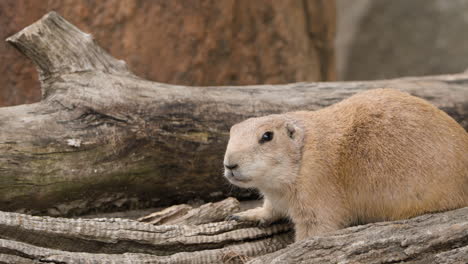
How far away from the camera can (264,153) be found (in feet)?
17.5

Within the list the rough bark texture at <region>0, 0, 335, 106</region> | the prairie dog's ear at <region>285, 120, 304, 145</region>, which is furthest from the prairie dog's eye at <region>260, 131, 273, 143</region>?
the rough bark texture at <region>0, 0, 335, 106</region>

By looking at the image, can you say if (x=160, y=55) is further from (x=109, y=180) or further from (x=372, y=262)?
(x=372, y=262)

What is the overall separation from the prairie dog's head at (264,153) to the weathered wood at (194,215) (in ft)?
1.72

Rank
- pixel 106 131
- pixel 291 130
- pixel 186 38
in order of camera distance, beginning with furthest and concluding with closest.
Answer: pixel 186 38 < pixel 106 131 < pixel 291 130

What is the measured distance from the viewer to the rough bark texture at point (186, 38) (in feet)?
26.9

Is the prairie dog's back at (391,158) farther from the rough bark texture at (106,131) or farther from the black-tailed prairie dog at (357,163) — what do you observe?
the rough bark texture at (106,131)

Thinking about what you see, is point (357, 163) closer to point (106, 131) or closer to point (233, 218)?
point (233, 218)

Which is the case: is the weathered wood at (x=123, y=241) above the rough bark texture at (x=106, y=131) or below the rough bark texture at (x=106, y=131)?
below

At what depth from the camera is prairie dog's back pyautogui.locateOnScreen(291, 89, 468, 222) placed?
201 inches

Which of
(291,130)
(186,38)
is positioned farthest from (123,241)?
(186,38)

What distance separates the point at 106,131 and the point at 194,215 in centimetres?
136

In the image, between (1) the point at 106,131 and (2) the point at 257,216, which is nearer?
(2) the point at 257,216

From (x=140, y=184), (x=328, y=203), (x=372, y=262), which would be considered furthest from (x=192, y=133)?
(x=372, y=262)

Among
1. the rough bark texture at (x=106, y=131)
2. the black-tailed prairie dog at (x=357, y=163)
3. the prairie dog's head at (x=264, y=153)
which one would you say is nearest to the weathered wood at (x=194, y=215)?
the black-tailed prairie dog at (x=357, y=163)
